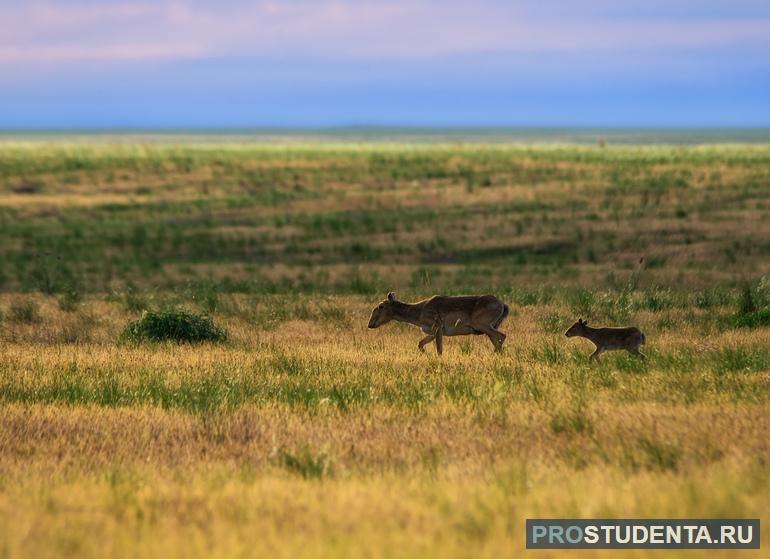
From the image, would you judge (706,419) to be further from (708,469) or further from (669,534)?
(669,534)

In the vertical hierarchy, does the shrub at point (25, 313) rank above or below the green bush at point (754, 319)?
below

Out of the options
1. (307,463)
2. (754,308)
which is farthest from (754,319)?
(307,463)

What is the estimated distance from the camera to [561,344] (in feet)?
51.1

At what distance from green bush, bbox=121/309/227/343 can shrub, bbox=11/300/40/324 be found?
3.44 metres

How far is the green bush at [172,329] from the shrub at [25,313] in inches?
135

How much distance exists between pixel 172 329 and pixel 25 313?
461 cm

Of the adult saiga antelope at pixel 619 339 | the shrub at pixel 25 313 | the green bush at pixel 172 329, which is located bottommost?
the shrub at pixel 25 313

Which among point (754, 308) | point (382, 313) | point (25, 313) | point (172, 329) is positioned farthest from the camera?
point (25, 313)

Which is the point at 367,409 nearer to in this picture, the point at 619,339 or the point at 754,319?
the point at 619,339

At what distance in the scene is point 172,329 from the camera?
17.0 m

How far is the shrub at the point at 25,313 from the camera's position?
20109 mm

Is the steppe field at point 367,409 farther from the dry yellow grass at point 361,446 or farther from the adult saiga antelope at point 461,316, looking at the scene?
the adult saiga antelope at point 461,316

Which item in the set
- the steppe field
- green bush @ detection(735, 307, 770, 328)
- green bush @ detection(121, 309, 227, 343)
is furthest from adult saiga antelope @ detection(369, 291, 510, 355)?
green bush @ detection(735, 307, 770, 328)

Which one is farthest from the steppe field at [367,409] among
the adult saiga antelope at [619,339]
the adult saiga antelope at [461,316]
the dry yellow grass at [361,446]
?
the adult saiga antelope at [461,316]
